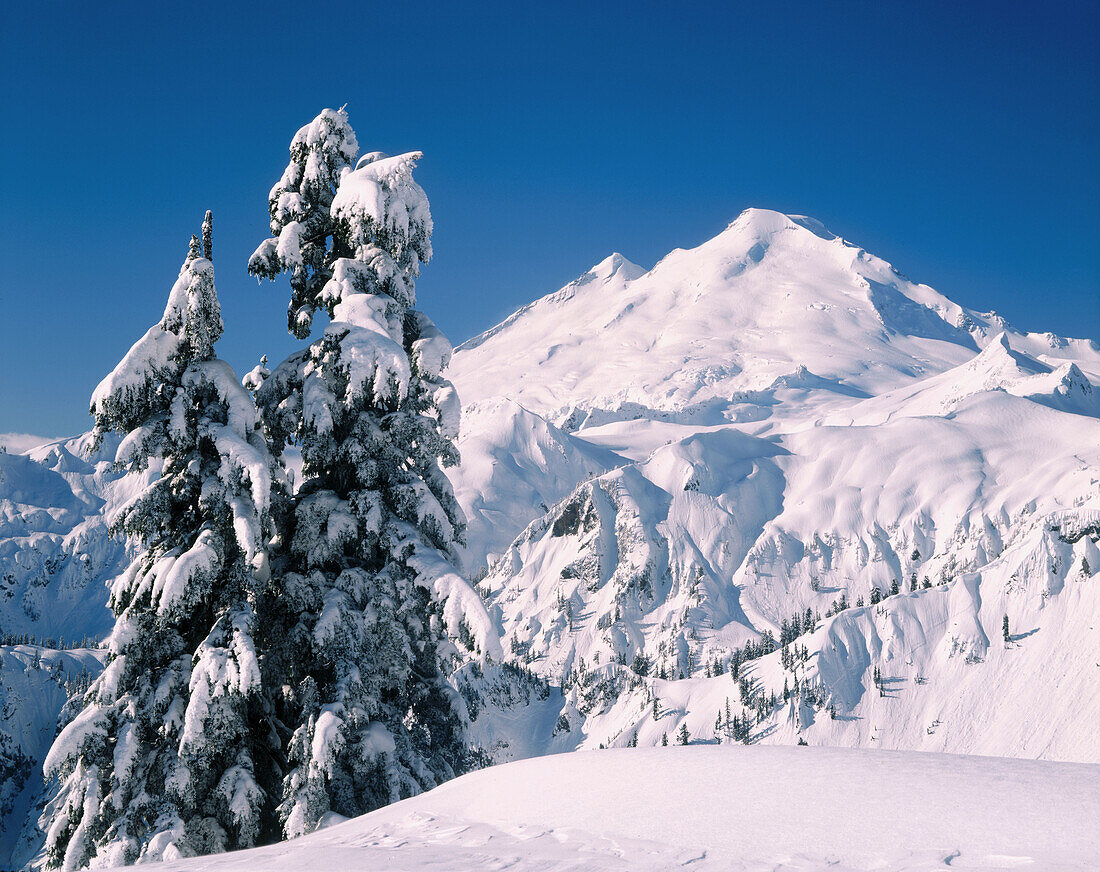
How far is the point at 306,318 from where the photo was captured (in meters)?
18.2

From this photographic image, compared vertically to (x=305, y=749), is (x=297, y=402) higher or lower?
higher

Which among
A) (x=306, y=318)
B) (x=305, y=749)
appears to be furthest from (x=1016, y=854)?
(x=306, y=318)

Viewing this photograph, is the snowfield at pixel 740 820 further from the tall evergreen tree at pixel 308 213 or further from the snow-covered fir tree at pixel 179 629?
the tall evergreen tree at pixel 308 213

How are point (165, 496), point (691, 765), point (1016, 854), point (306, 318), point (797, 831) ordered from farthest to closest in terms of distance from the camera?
point (306, 318) < point (165, 496) < point (691, 765) < point (797, 831) < point (1016, 854)

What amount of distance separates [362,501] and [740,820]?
396 inches

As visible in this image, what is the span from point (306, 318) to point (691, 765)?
12280 millimetres

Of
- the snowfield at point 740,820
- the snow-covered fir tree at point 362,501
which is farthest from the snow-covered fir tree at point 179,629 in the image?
the snowfield at point 740,820

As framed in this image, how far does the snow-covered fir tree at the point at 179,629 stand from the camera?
1395 cm

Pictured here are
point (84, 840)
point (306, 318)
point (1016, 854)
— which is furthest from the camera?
point (306, 318)

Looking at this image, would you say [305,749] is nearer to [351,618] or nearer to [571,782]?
[351,618]

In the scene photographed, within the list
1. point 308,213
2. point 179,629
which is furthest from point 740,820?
point 308,213

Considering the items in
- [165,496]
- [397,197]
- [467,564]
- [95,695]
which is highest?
[397,197]

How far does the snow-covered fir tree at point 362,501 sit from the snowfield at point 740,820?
15.6 feet

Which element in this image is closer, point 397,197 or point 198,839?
point 198,839
